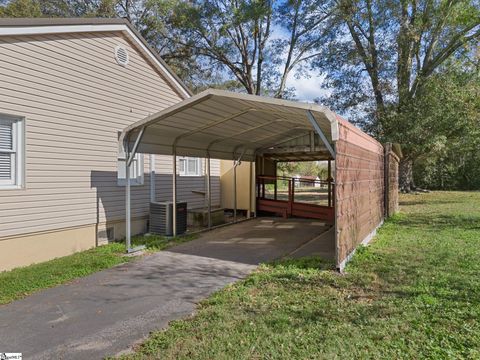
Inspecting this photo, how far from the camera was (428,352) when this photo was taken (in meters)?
3.16

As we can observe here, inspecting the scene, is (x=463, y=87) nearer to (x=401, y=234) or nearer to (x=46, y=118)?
(x=401, y=234)

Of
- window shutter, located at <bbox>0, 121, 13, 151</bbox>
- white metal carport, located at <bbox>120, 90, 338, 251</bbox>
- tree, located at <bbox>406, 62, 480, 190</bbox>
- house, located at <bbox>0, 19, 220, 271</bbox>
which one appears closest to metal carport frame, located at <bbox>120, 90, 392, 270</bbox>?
white metal carport, located at <bbox>120, 90, 338, 251</bbox>

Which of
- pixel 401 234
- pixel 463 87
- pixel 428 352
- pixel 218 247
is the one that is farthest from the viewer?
pixel 463 87

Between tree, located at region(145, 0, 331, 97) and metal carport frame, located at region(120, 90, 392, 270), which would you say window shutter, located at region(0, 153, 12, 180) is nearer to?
metal carport frame, located at region(120, 90, 392, 270)

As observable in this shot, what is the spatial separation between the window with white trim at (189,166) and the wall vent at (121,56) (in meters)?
3.58

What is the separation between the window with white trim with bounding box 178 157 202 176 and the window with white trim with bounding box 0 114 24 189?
536 centimetres

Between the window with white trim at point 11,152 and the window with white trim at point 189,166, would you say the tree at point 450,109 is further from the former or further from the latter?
the window with white trim at point 11,152

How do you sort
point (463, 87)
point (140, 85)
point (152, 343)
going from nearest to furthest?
point (152, 343) → point (140, 85) → point (463, 87)

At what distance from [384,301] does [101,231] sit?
6.21 meters

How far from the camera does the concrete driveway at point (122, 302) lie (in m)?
3.57

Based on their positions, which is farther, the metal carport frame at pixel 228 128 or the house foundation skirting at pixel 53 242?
the house foundation skirting at pixel 53 242

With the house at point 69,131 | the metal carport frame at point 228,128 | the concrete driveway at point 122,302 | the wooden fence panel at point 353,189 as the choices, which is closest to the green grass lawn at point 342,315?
the concrete driveway at point 122,302

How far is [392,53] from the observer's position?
18578 mm

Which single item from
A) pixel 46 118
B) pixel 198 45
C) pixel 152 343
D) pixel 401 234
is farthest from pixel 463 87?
pixel 152 343
